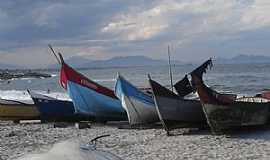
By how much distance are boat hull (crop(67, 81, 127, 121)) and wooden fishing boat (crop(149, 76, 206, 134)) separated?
10.8ft

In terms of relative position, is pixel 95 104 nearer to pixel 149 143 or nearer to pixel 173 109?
pixel 173 109

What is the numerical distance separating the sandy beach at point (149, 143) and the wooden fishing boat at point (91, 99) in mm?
1001

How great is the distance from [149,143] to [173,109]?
4.98 feet

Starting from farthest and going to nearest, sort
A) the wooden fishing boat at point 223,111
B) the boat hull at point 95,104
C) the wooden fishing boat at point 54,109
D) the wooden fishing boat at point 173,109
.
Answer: the wooden fishing boat at point 54,109 → the boat hull at point 95,104 → the wooden fishing boat at point 173,109 → the wooden fishing boat at point 223,111

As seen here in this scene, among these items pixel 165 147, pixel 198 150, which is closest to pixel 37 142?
pixel 165 147

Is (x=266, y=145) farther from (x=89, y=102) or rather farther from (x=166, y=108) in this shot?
(x=89, y=102)

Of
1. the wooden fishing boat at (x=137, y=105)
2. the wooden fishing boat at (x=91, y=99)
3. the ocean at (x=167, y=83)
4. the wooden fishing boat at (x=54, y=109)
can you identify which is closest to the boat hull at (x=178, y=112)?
the wooden fishing boat at (x=137, y=105)

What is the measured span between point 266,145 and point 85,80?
698 centimetres

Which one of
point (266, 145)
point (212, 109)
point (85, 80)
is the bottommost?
point (266, 145)

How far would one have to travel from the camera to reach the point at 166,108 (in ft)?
40.4

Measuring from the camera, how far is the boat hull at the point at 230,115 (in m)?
11.9

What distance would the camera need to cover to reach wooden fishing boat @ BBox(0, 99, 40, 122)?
16.6 m

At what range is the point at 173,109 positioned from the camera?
12.4 m

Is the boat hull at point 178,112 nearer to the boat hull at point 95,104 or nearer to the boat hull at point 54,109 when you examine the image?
the boat hull at point 95,104
